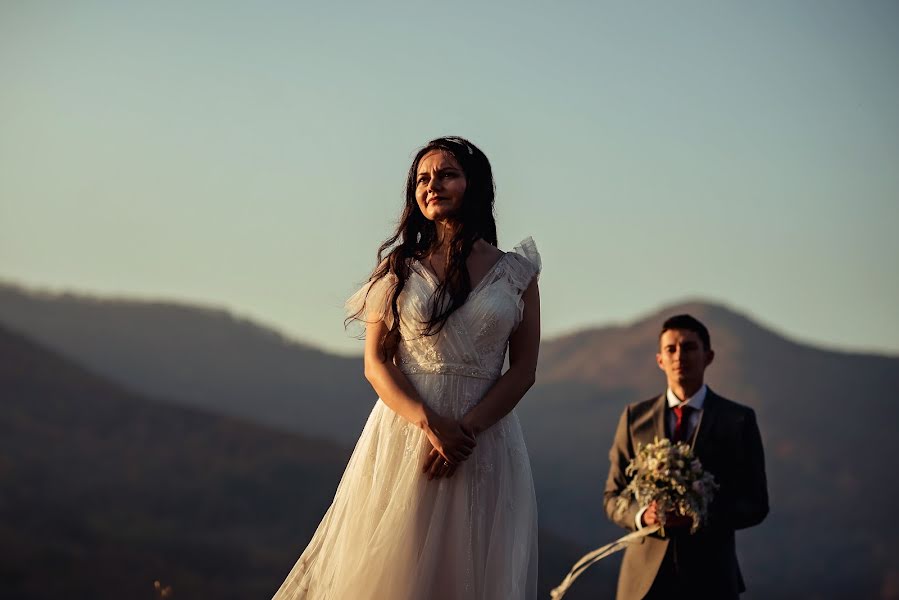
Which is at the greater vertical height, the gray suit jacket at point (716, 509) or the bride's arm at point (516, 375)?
the bride's arm at point (516, 375)

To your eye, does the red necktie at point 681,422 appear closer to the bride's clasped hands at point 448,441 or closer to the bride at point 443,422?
the bride at point 443,422

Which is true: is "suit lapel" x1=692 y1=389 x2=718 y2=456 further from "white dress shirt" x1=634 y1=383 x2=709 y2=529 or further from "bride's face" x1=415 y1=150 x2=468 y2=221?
"bride's face" x1=415 y1=150 x2=468 y2=221

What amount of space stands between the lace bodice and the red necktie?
52.7 inches

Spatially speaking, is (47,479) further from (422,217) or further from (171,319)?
(422,217)

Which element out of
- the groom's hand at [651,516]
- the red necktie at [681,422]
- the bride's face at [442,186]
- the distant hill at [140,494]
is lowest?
the distant hill at [140,494]

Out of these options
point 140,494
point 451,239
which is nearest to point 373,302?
point 451,239

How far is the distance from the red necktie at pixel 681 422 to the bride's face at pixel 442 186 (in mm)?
1601

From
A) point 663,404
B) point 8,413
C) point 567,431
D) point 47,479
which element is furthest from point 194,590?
point 663,404

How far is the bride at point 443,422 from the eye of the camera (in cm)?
334

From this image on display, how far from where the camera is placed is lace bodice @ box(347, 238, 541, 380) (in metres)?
3.47

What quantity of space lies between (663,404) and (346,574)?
1.83 m

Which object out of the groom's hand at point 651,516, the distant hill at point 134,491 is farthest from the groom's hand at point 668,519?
the distant hill at point 134,491

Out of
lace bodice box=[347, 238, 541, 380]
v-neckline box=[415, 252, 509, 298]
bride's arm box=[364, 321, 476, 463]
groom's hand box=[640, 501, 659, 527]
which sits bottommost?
groom's hand box=[640, 501, 659, 527]

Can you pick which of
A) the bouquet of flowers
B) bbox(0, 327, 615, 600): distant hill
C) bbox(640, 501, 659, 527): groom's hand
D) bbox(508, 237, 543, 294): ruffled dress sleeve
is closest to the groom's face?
the bouquet of flowers
